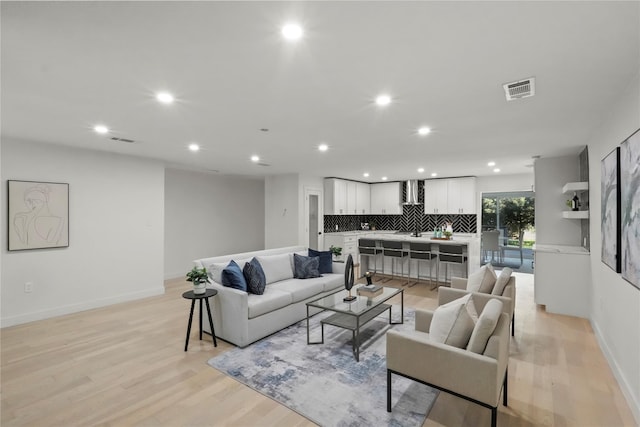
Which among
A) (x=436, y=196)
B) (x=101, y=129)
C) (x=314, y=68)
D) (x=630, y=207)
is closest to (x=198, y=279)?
(x=101, y=129)

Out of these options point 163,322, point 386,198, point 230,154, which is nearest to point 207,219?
point 230,154

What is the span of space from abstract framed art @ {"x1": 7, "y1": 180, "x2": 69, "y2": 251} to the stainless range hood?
7530 millimetres

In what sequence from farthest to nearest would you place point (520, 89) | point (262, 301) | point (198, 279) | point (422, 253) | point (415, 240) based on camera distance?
1. point (415, 240)
2. point (422, 253)
3. point (262, 301)
4. point (198, 279)
5. point (520, 89)

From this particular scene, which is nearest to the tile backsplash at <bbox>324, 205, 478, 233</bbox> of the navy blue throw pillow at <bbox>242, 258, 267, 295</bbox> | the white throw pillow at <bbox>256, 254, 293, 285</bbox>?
the white throw pillow at <bbox>256, 254, 293, 285</bbox>

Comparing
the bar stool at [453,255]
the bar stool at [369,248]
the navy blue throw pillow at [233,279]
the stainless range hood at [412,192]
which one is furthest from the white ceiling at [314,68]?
the stainless range hood at [412,192]

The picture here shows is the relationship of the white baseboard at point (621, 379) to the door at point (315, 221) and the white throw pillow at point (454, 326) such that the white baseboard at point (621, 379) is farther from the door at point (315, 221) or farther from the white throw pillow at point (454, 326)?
the door at point (315, 221)

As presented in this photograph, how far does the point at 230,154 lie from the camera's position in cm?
490

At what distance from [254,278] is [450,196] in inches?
241

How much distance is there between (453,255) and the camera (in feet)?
18.2

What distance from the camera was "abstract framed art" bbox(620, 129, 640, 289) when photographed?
2.07 m

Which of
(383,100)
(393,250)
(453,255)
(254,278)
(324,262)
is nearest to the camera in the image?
(383,100)

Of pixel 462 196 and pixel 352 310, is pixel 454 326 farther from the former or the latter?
pixel 462 196

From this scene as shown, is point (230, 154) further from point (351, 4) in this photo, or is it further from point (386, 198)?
point (386, 198)

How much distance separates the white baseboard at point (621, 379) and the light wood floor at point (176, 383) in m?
0.05
